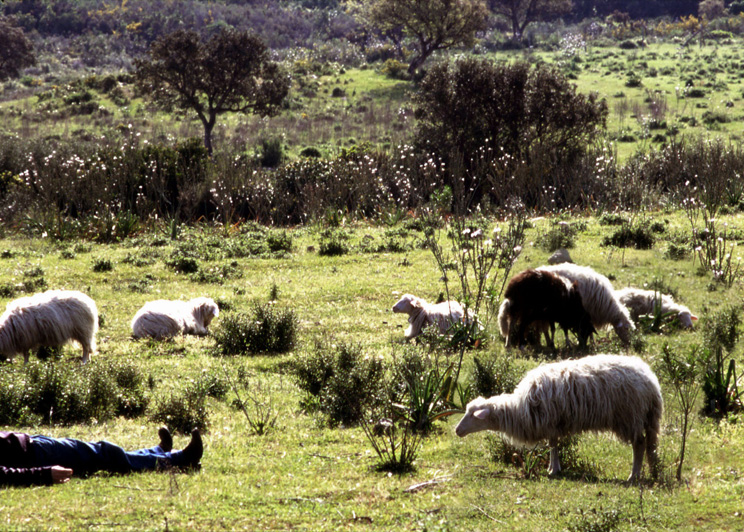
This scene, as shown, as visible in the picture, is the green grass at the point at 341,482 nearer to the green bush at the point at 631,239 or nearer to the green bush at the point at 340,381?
the green bush at the point at 340,381

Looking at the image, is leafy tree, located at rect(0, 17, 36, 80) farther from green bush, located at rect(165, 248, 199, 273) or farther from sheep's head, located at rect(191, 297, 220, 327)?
sheep's head, located at rect(191, 297, 220, 327)

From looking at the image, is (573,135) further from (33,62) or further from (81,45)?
(81,45)

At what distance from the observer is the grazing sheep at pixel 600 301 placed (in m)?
11.2

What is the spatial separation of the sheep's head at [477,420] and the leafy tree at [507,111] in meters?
22.0

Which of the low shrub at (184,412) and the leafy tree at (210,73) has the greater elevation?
the leafy tree at (210,73)

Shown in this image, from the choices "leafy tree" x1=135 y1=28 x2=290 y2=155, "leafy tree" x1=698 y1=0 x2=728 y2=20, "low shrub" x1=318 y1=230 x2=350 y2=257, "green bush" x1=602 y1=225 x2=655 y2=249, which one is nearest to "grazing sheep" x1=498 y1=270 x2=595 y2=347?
"green bush" x1=602 y1=225 x2=655 y2=249

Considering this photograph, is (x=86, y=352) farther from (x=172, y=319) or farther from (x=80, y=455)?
(x=80, y=455)

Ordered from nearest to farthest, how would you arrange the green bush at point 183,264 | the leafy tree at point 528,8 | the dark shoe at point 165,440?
the dark shoe at point 165,440 < the green bush at point 183,264 < the leafy tree at point 528,8

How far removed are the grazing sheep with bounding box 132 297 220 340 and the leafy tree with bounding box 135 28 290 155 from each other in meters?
26.4

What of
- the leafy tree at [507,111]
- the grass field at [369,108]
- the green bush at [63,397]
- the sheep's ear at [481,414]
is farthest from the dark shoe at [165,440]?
the grass field at [369,108]

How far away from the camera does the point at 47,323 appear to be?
10727mm

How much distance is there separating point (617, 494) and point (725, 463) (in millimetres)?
1748

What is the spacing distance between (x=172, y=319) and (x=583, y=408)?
24.6 feet

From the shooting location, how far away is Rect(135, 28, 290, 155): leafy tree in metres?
39.1
